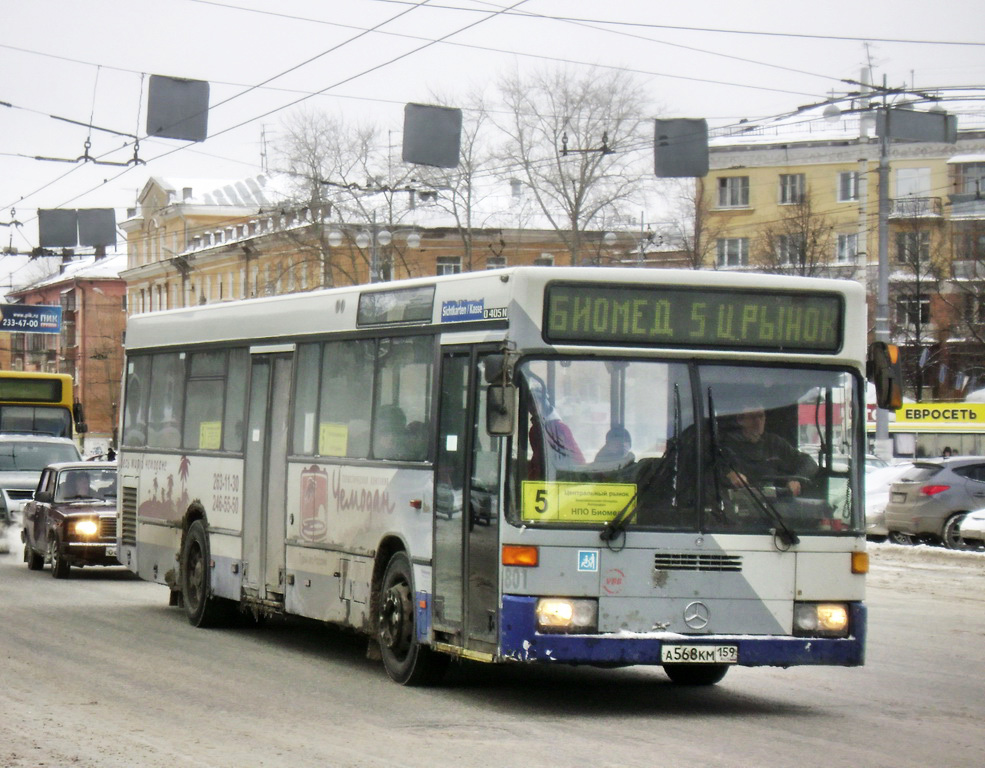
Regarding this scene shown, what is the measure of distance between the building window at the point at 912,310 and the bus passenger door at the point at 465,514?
185 ft

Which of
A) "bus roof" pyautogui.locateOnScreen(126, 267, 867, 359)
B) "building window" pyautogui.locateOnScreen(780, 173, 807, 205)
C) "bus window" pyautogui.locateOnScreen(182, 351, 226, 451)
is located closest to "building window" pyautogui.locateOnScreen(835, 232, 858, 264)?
"building window" pyautogui.locateOnScreen(780, 173, 807, 205)

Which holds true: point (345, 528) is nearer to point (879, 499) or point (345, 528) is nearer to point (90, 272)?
point (879, 499)

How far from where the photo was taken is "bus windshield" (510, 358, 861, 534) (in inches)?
400

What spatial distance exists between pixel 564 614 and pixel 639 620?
0.43m

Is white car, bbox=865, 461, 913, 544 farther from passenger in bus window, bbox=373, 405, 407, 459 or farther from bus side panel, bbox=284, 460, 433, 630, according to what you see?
passenger in bus window, bbox=373, 405, 407, 459

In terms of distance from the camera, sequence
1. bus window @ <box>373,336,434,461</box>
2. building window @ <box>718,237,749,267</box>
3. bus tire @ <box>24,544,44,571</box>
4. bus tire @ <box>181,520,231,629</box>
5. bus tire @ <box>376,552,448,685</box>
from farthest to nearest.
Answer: building window @ <box>718,237,749,267</box> → bus tire @ <box>24,544,44,571</box> → bus tire @ <box>181,520,231,629</box> → bus window @ <box>373,336,434,461</box> → bus tire @ <box>376,552,448,685</box>

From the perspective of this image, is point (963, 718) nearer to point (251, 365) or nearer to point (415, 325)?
point (415, 325)

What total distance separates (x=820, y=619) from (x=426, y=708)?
232 centimetres

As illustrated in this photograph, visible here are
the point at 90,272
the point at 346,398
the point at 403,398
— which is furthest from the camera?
the point at 90,272

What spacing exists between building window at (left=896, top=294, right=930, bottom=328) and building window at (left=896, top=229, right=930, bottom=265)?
4.53 ft

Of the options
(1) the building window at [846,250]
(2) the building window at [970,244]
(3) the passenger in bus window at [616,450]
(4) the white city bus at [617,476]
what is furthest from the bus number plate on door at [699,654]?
(1) the building window at [846,250]

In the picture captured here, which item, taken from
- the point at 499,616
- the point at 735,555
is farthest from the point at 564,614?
the point at 735,555

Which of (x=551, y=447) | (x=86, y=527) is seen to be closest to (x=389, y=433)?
(x=551, y=447)

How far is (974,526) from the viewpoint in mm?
27922
